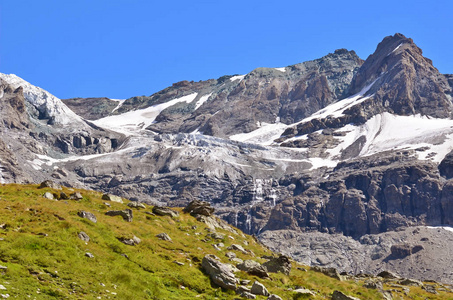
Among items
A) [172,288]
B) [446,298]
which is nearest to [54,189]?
[172,288]

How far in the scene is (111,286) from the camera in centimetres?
2917

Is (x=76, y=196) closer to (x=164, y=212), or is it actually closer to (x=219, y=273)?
(x=164, y=212)

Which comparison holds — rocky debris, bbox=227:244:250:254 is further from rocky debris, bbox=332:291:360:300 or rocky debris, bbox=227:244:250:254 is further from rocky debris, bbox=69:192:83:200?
rocky debris, bbox=69:192:83:200

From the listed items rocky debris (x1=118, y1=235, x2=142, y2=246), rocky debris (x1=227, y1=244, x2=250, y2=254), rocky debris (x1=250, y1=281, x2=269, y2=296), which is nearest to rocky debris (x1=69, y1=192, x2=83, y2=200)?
rocky debris (x1=118, y1=235, x2=142, y2=246)

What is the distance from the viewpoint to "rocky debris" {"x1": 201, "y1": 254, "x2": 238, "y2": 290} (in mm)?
33750

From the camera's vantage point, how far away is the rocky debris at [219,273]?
33.8 metres

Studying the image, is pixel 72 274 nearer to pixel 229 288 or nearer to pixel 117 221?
pixel 229 288

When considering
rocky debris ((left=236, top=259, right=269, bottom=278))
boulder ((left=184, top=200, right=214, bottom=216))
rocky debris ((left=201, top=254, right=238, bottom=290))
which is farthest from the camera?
boulder ((left=184, top=200, right=214, bottom=216))

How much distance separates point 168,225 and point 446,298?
2221 cm

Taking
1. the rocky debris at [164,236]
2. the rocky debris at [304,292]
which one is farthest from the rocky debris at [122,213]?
the rocky debris at [304,292]

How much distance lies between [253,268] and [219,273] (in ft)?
13.0

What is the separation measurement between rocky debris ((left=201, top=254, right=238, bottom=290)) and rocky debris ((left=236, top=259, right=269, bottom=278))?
2500 mm

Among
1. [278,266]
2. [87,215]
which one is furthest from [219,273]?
[87,215]

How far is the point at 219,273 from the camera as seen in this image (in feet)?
113
